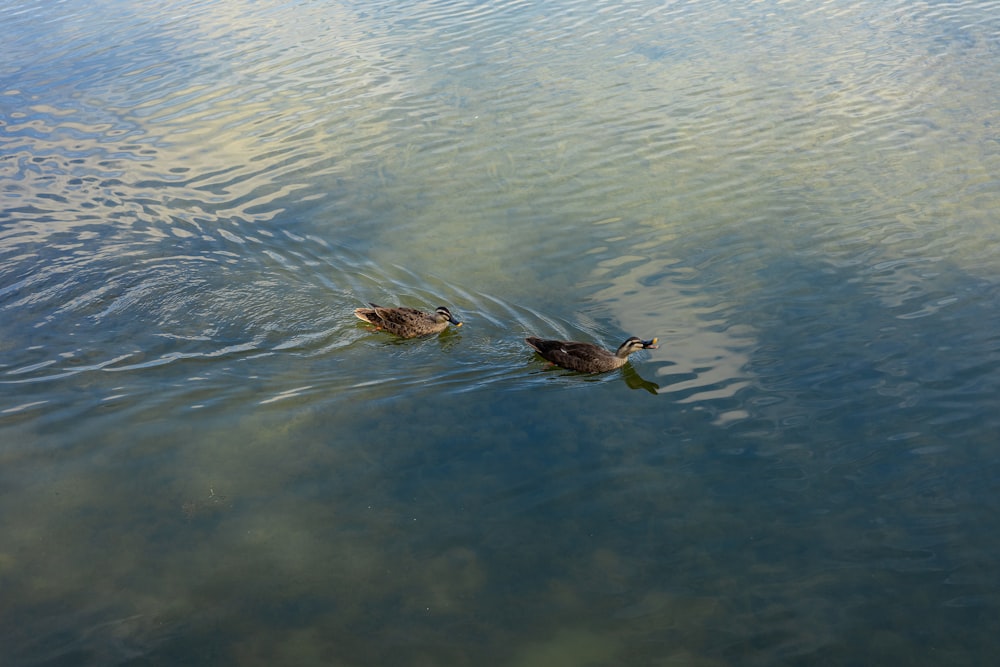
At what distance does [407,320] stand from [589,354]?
2263 mm

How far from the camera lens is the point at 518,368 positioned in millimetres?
10242

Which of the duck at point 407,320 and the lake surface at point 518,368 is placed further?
the duck at point 407,320

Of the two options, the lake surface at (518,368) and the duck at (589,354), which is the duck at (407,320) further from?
the duck at (589,354)

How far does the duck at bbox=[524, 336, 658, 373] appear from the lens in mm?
9906

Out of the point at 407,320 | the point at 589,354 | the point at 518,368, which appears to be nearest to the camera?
the point at 589,354

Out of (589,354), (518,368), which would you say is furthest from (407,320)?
(589,354)

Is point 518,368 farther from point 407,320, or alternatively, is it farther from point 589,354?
point 407,320

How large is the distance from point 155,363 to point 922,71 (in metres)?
14.8

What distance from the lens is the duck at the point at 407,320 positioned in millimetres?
10617

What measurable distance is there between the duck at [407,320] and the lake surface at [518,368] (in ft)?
0.65

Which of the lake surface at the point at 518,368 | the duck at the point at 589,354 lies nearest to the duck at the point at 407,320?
the lake surface at the point at 518,368

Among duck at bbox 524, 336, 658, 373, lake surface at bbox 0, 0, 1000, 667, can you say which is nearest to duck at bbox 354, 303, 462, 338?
lake surface at bbox 0, 0, 1000, 667

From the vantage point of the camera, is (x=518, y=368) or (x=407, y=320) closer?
(x=518, y=368)

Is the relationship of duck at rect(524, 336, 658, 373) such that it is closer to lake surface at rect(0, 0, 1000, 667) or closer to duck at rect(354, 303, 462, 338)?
lake surface at rect(0, 0, 1000, 667)
